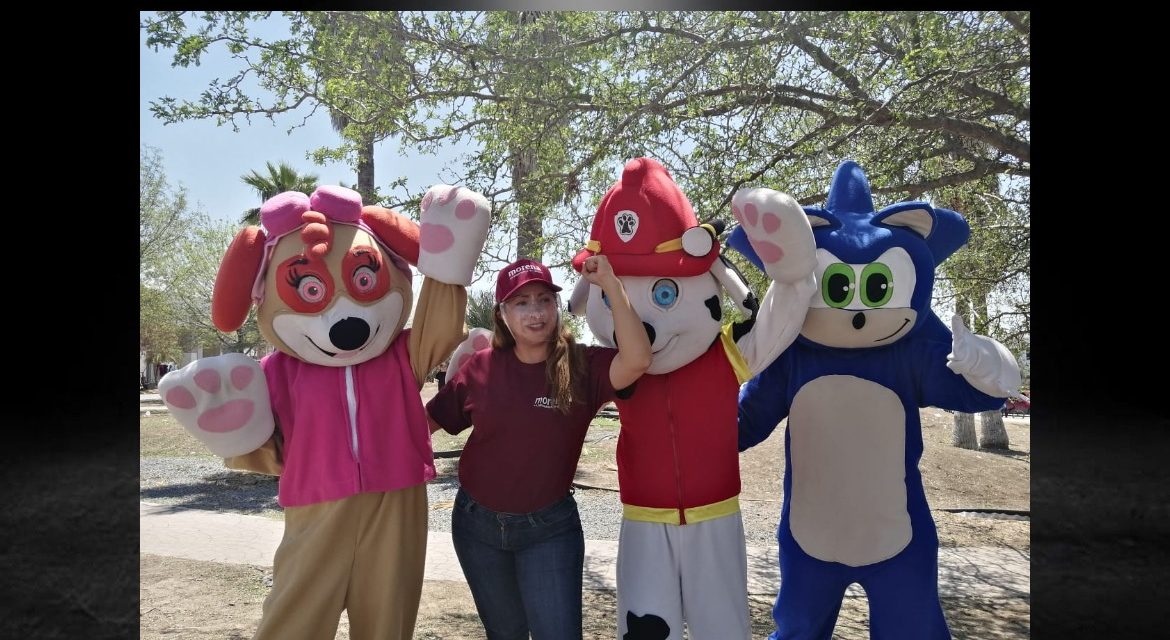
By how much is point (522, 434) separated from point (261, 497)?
820 centimetres

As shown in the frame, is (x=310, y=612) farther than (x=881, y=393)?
No

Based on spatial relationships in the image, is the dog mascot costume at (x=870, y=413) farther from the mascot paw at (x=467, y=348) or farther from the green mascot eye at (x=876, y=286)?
the mascot paw at (x=467, y=348)

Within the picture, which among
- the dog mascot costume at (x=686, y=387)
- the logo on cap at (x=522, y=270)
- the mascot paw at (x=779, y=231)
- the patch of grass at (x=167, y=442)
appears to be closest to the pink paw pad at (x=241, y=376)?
the logo on cap at (x=522, y=270)

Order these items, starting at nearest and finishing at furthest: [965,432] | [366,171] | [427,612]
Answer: [427,612] → [366,171] → [965,432]

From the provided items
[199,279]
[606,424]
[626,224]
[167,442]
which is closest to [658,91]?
[626,224]

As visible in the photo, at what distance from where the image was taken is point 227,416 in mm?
3143

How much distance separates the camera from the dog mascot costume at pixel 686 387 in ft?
10.0

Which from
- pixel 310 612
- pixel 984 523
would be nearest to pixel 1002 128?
pixel 984 523

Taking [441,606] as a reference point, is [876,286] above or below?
above

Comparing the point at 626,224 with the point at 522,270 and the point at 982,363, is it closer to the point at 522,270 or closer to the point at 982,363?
the point at 522,270

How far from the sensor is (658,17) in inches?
259

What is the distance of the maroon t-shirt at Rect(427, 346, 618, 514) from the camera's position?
2.98 metres
